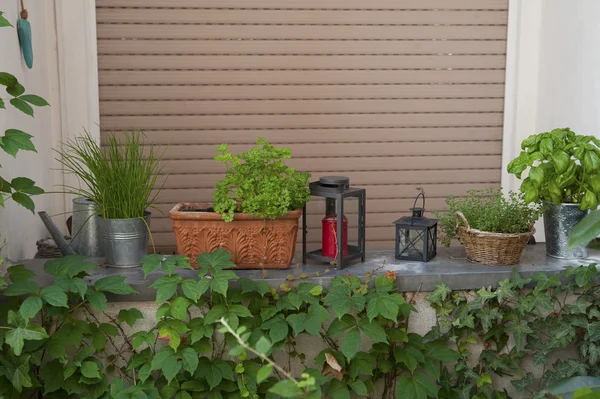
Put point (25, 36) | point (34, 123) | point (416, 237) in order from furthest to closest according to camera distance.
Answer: point (34, 123), point (25, 36), point (416, 237)

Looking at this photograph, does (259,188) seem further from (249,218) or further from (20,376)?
(20,376)

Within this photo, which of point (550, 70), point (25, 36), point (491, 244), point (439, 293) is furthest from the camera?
point (550, 70)

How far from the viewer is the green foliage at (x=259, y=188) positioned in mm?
2514

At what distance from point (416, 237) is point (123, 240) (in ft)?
3.69

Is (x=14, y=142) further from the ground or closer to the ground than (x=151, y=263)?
further from the ground

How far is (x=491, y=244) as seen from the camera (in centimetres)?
263

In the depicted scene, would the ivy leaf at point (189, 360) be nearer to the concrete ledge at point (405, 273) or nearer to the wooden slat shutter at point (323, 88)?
the concrete ledge at point (405, 273)

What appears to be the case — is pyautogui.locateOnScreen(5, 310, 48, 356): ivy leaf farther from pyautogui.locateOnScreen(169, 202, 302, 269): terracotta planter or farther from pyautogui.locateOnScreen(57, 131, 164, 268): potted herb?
pyautogui.locateOnScreen(169, 202, 302, 269): terracotta planter

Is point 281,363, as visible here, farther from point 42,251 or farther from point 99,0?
point 99,0

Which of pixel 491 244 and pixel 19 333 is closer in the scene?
pixel 19 333

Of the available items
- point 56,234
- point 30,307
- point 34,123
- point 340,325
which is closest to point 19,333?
point 30,307

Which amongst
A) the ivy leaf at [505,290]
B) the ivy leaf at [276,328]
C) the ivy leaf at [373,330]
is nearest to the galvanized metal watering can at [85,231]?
the ivy leaf at [276,328]

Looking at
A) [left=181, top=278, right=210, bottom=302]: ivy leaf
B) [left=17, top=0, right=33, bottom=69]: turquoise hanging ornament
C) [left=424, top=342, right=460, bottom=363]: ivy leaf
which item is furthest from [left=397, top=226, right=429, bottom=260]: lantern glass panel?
[left=17, top=0, right=33, bottom=69]: turquoise hanging ornament

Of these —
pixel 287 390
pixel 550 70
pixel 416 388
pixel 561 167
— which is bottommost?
pixel 416 388
